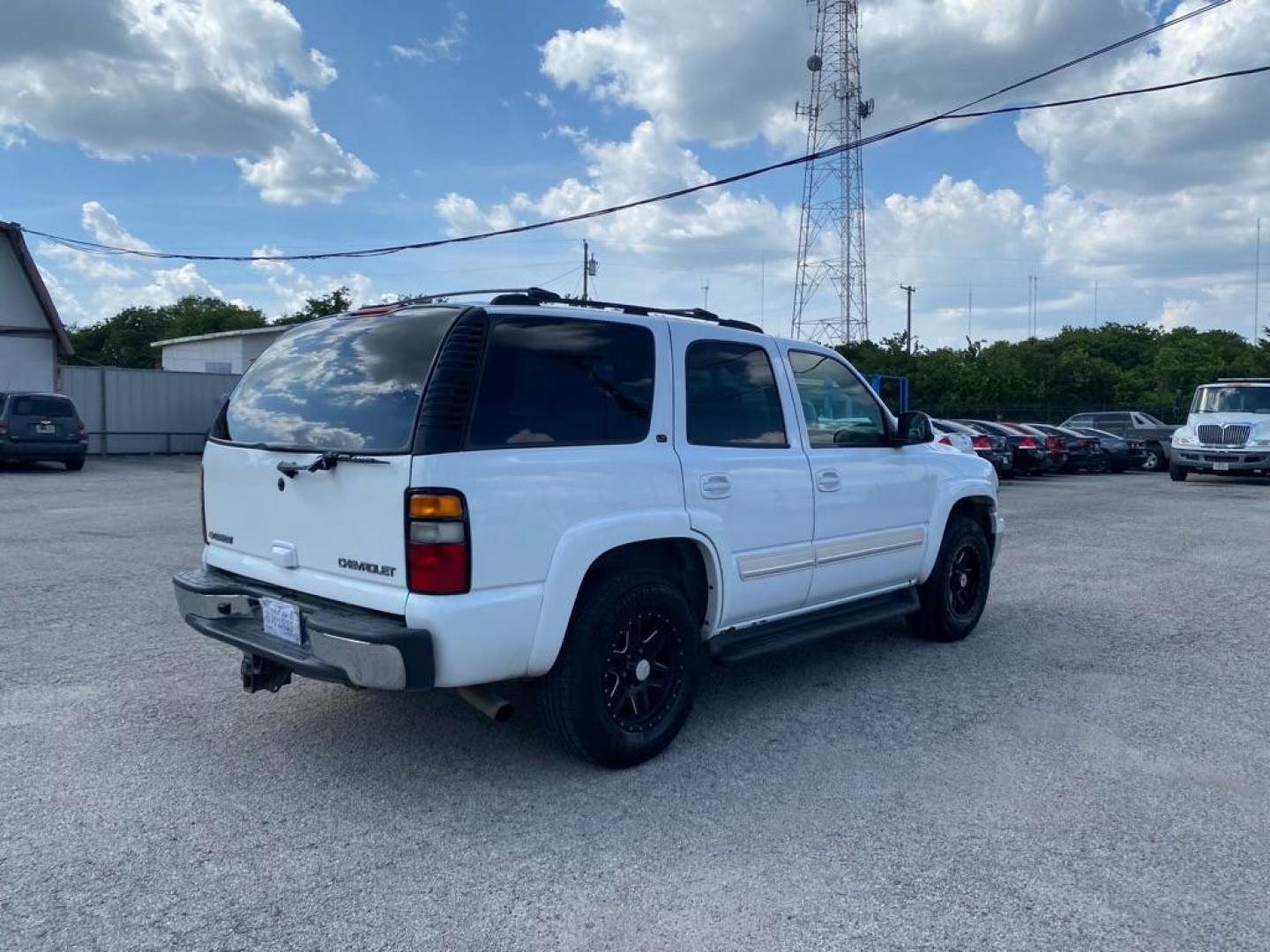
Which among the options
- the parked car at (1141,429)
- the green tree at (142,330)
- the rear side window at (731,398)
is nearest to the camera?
the rear side window at (731,398)

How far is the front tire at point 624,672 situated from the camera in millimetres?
3949

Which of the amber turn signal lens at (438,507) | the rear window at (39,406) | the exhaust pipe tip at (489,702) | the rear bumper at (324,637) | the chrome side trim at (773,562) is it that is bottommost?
the exhaust pipe tip at (489,702)

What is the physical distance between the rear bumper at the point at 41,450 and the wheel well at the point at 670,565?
18.2 m

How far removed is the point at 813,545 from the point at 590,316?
1740mm

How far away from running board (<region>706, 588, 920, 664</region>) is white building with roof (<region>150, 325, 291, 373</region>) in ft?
92.0

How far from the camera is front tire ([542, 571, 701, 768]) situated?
13.0ft

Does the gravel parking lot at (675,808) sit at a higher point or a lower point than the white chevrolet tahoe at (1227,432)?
lower

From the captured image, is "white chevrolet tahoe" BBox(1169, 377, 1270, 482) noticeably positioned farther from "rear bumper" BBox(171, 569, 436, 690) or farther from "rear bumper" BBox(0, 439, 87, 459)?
"rear bumper" BBox(0, 439, 87, 459)

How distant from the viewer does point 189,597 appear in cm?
446

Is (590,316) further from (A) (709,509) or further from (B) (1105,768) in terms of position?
(B) (1105,768)

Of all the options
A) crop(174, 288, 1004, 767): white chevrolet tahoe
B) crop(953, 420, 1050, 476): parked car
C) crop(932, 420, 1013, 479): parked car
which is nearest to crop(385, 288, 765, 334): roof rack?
crop(174, 288, 1004, 767): white chevrolet tahoe

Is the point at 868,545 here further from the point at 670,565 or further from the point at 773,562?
the point at 670,565

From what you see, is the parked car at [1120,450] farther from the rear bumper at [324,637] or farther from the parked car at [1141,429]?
the rear bumper at [324,637]

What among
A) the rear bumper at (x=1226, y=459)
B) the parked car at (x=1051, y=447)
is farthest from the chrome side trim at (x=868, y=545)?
the parked car at (x=1051, y=447)
